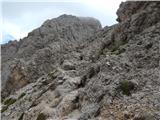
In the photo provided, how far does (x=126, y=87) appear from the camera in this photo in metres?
26.5

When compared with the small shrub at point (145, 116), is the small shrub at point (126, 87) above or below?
above

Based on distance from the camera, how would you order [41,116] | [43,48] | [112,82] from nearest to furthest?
[112,82]
[41,116]
[43,48]

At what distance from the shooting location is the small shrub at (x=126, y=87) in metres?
26.1

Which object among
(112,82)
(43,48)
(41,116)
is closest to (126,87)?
(112,82)

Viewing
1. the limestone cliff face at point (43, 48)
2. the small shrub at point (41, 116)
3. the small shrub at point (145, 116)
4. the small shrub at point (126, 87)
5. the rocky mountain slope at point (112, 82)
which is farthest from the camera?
the limestone cliff face at point (43, 48)

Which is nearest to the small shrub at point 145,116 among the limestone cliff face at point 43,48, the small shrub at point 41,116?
the small shrub at point 41,116

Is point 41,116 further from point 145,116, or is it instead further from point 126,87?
point 145,116

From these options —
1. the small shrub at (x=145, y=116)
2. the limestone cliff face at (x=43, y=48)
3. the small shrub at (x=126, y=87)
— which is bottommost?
the limestone cliff face at (x=43, y=48)

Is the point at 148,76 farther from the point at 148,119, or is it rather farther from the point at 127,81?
the point at 148,119

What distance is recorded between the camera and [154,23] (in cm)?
3575

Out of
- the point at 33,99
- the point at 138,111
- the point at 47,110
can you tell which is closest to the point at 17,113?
the point at 33,99

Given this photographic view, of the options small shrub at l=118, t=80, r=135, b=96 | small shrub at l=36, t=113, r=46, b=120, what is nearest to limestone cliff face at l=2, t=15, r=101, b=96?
small shrub at l=36, t=113, r=46, b=120

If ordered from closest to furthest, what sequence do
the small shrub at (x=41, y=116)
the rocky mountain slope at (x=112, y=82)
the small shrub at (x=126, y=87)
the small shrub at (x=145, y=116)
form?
the small shrub at (x=145, y=116) < the rocky mountain slope at (x=112, y=82) < the small shrub at (x=126, y=87) < the small shrub at (x=41, y=116)

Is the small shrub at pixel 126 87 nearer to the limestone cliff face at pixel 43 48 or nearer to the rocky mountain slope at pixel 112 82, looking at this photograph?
the rocky mountain slope at pixel 112 82
